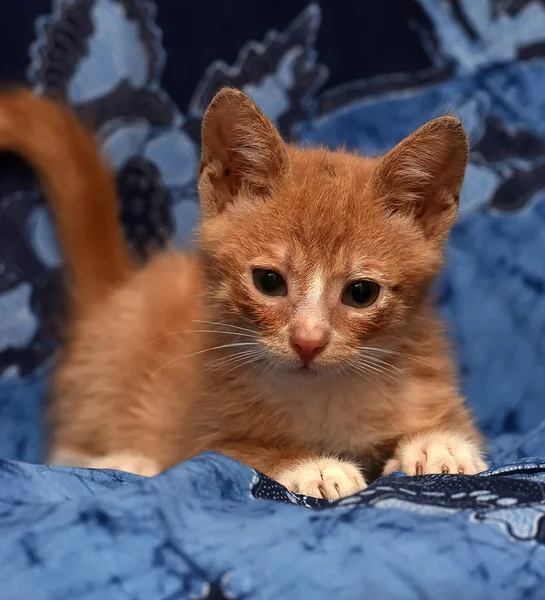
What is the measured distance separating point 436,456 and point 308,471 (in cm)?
22

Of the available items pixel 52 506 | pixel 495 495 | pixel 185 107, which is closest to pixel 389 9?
pixel 185 107

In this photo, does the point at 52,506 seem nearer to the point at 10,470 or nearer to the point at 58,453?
the point at 10,470

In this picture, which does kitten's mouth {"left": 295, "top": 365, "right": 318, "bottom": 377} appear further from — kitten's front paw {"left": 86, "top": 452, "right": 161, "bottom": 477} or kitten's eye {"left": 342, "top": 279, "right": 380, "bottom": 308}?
kitten's front paw {"left": 86, "top": 452, "right": 161, "bottom": 477}

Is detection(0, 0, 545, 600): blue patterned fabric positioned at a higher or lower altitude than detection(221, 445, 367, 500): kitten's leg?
Result: higher

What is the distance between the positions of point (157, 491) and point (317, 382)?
0.43 metres

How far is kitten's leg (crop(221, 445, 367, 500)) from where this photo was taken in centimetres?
114

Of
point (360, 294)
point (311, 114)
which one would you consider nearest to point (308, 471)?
point (360, 294)

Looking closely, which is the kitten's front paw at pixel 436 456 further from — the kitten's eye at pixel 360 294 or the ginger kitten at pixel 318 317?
the kitten's eye at pixel 360 294

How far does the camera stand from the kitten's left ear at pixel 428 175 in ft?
4.06

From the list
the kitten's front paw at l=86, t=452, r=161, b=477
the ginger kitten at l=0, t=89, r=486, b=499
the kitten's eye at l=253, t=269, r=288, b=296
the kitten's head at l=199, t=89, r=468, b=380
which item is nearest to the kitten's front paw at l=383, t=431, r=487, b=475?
the ginger kitten at l=0, t=89, r=486, b=499

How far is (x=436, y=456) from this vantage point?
122 cm

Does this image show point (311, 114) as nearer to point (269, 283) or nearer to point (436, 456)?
point (269, 283)

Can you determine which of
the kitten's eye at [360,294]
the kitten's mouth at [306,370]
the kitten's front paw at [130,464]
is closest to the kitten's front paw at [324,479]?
the kitten's mouth at [306,370]

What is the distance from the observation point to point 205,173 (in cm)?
134
